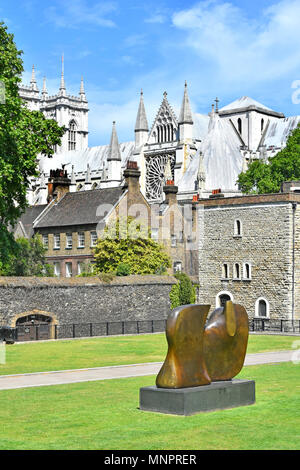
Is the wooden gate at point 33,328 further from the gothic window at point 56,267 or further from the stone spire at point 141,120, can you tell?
the stone spire at point 141,120

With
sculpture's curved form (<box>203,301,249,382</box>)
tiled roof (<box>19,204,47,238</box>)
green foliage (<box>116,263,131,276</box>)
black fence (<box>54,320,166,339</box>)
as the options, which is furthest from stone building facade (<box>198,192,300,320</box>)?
sculpture's curved form (<box>203,301,249,382</box>)

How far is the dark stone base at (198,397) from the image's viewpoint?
13680 millimetres

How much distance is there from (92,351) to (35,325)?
34.4 ft

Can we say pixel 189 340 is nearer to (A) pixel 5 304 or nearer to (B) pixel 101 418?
(B) pixel 101 418

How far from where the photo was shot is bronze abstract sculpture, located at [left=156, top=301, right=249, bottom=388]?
1403cm

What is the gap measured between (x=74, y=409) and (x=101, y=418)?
124 cm

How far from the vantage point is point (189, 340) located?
560 inches

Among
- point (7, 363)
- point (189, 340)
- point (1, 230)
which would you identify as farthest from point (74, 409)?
point (1, 230)

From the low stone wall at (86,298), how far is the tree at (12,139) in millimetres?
7901

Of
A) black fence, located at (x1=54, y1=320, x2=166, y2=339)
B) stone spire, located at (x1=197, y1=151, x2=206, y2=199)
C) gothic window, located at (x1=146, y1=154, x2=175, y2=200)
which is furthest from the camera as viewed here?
gothic window, located at (x1=146, y1=154, x2=175, y2=200)
